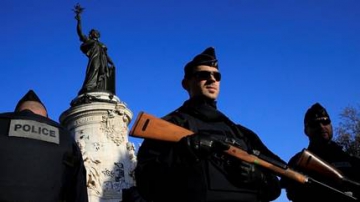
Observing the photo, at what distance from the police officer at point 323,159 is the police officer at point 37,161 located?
2.09 m

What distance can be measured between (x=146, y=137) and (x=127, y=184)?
1081 centimetres

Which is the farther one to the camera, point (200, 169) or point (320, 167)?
point (320, 167)

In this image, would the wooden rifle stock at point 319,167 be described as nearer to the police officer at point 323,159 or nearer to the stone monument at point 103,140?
the police officer at point 323,159

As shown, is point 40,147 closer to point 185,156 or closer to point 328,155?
point 185,156

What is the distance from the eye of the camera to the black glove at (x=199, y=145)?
3854 mm

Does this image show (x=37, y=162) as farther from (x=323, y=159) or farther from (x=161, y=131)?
(x=323, y=159)

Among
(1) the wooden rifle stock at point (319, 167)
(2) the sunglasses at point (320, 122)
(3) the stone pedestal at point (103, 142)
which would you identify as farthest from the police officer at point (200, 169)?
(3) the stone pedestal at point (103, 142)

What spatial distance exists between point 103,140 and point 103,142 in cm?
6

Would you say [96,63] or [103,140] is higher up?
[96,63]

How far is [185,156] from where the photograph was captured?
3.89m

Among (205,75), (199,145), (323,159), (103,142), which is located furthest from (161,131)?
(103,142)

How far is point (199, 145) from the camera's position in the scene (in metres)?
3.86

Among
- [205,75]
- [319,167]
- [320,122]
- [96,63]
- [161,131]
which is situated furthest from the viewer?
[96,63]

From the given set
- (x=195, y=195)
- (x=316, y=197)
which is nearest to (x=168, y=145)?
(x=195, y=195)
